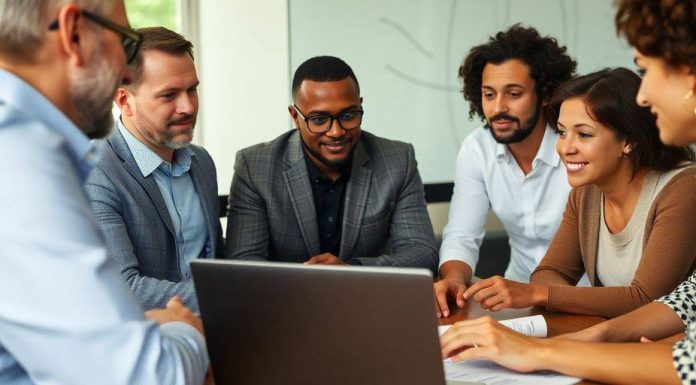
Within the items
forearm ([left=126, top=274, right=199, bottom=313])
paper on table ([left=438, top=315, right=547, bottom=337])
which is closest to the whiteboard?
forearm ([left=126, top=274, right=199, bottom=313])

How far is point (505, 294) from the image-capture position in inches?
85.7

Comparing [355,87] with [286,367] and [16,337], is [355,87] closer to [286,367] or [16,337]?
[286,367]

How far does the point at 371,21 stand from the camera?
379 centimetres

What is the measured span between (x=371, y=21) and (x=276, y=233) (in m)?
1.22

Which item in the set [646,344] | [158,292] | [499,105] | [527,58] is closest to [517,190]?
[499,105]

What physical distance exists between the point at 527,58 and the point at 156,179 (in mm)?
1603

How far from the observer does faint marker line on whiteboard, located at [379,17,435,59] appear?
3811 mm

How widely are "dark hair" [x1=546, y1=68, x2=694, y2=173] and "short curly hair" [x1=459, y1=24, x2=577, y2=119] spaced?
88cm

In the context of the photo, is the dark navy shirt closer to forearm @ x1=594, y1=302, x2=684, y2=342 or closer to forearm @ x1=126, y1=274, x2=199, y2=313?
forearm @ x1=126, y1=274, x2=199, y2=313

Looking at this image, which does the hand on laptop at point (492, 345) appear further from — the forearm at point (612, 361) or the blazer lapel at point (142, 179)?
the blazer lapel at point (142, 179)

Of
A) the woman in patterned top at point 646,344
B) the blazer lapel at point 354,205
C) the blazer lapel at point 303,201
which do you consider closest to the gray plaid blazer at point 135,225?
the blazer lapel at point 303,201

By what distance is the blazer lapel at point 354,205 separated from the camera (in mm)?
2984

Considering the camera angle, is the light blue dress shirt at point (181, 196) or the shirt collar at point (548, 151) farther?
the shirt collar at point (548, 151)

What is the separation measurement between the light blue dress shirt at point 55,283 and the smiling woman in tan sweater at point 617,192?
1.54 m
